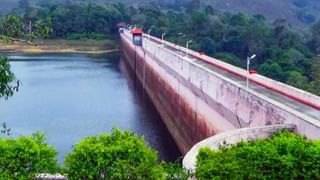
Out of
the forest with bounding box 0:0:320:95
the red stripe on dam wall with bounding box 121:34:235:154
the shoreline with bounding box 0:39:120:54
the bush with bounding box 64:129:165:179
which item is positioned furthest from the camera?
the shoreline with bounding box 0:39:120:54

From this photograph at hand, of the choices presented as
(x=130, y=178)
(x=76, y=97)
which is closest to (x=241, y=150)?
(x=130, y=178)

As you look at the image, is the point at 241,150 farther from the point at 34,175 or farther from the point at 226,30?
the point at 226,30

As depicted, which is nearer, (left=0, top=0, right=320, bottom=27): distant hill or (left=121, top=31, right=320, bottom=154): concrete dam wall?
(left=121, top=31, right=320, bottom=154): concrete dam wall

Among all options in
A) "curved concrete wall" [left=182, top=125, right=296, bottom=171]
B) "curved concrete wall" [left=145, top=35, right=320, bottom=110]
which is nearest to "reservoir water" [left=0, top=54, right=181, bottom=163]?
"curved concrete wall" [left=145, top=35, right=320, bottom=110]

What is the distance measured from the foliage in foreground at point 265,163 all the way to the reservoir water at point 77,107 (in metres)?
11.7

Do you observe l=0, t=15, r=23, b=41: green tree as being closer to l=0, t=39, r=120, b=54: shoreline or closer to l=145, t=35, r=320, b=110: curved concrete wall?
l=145, t=35, r=320, b=110: curved concrete wall

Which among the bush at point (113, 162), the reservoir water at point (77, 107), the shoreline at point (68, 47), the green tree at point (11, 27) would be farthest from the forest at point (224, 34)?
the reservoir water at point (77, 107)

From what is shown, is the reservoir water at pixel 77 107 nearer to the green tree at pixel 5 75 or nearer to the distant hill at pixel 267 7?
the green tree at pixel 5 75

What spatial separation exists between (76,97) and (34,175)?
3477 centimetres

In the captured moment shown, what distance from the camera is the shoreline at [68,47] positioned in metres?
82.8

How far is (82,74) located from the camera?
57625mm

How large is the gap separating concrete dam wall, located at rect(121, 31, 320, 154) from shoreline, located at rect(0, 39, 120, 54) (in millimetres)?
40622

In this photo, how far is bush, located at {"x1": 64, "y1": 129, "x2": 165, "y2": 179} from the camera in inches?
359

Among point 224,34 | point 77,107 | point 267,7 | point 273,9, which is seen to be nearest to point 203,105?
point 77,107
